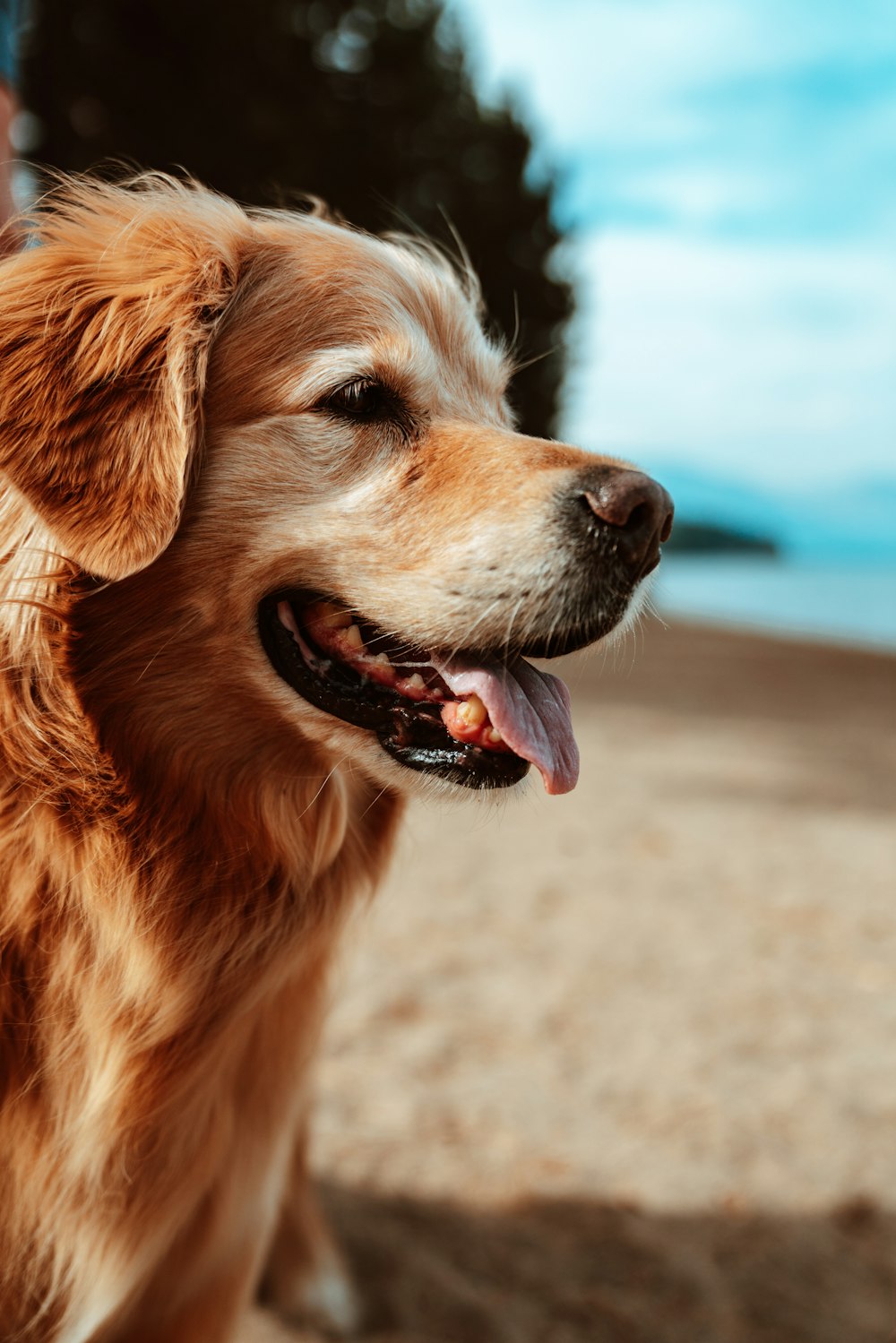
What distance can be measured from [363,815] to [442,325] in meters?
0.98

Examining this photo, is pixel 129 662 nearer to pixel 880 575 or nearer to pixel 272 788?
pixel 272 788

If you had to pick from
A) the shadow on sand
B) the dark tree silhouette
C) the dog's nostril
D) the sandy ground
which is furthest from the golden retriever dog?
the dark tree silhouette

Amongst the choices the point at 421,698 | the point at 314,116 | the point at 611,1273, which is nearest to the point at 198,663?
the point at 421,698

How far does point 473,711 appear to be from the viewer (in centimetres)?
177

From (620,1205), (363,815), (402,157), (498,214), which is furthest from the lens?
(498,214)

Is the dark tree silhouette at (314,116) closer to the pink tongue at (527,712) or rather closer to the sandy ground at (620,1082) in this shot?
the sandy ground at (620,1082)

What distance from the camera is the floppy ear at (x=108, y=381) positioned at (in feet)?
5.38

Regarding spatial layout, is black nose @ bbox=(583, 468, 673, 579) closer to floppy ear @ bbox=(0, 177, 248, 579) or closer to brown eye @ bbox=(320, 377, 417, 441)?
brown eye @ bbox=(320, 377, 417, 441)

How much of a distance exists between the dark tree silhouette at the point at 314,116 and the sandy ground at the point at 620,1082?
6.55 m

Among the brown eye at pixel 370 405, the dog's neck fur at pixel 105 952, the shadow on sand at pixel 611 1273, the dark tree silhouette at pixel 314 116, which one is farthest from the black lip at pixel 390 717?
the dark tree silhouette at pixel 314 116

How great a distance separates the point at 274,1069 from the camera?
6.45 feet

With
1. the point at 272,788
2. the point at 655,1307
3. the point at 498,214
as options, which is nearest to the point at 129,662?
the point at 272,788

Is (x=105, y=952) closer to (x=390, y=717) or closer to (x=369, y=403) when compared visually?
(x=390, y=717)

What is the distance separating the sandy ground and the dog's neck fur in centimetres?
38
